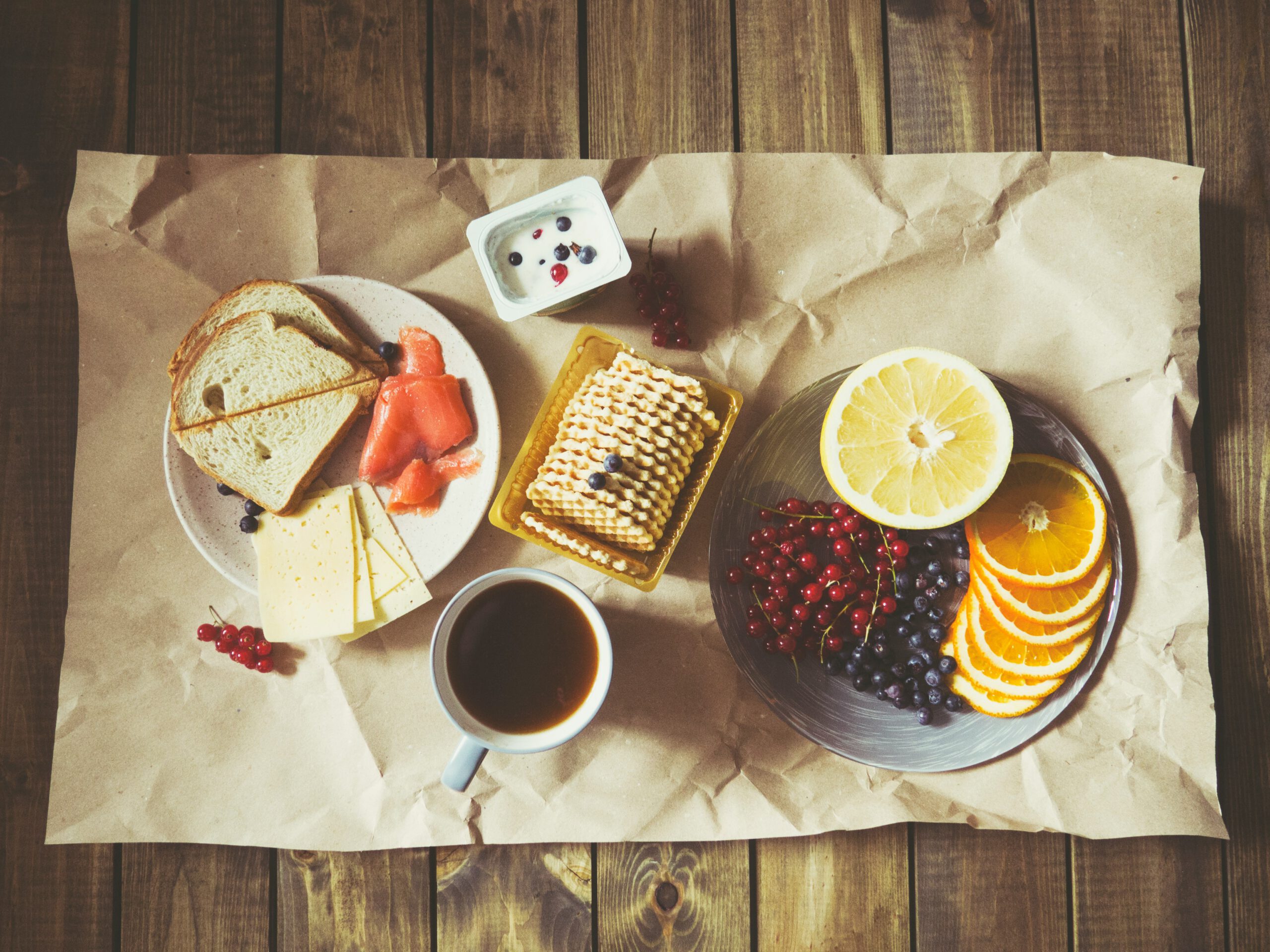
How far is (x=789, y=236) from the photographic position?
1.79 metres

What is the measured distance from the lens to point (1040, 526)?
164 centimetres

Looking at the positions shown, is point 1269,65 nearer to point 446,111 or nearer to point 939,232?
point 939,232

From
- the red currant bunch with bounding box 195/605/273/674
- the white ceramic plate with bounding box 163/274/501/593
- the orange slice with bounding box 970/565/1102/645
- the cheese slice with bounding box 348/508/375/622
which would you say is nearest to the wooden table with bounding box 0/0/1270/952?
the red currant bunch with bounding box 195/605/273/674

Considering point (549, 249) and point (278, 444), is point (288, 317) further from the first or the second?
point (549, 249)

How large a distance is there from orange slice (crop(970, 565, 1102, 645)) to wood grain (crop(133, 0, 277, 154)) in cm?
186

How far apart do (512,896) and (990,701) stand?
1.10 meters

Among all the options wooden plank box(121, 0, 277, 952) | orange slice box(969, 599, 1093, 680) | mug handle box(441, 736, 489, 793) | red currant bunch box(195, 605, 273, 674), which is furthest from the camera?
wooden plank box(121, 0, 277, 952)

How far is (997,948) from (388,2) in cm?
252

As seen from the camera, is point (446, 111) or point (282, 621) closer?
point (282, 621)

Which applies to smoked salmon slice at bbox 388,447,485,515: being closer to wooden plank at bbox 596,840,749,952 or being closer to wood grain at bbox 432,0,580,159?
wood grain at bbox 432,0,580,159

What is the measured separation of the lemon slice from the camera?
1.54m

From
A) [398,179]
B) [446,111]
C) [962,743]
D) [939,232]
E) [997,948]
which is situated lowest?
[997,948]

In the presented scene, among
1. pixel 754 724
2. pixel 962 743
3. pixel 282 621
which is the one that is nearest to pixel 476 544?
pixel 282 621

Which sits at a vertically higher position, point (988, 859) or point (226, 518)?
point (226, 518)
